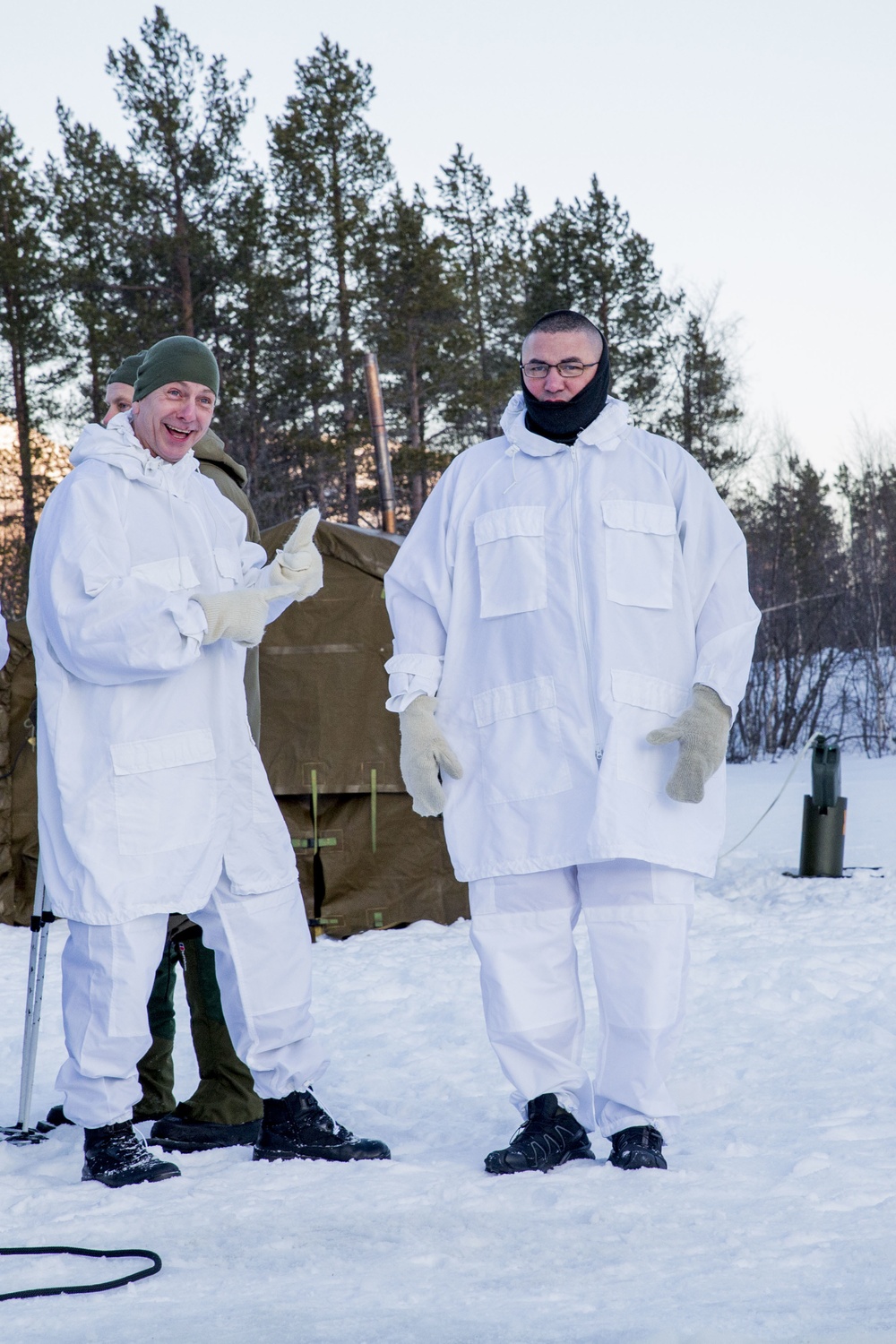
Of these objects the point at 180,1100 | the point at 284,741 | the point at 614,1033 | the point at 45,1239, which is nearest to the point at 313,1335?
the point at 45,1239

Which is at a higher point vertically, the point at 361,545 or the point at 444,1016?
the point at 361,545

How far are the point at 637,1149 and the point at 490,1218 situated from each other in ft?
1.38

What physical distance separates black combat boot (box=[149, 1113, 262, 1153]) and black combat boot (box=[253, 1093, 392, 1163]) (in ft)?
0.68

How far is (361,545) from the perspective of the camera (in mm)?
6293

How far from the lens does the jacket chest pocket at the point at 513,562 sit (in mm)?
2885

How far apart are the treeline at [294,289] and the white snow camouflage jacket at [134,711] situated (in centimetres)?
1511

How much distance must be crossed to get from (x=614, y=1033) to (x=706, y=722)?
27.5 inches

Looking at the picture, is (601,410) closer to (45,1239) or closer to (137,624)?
(137,624)

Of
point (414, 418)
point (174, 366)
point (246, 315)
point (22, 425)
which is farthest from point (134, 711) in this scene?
point (414, 418)

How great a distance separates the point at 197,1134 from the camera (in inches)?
121

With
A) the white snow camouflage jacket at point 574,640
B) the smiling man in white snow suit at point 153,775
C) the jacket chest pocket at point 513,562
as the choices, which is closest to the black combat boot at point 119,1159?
the smiling man in white snow suit at point 153,775

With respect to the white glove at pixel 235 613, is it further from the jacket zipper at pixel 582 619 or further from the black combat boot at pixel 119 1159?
the black combat boot at pixel 119 1159

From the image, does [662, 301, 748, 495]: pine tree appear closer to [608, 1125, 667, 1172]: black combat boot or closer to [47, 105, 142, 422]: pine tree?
[47, 105, 142, 422]: pine tree

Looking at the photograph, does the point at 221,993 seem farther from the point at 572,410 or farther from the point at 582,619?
the point at 572,410
